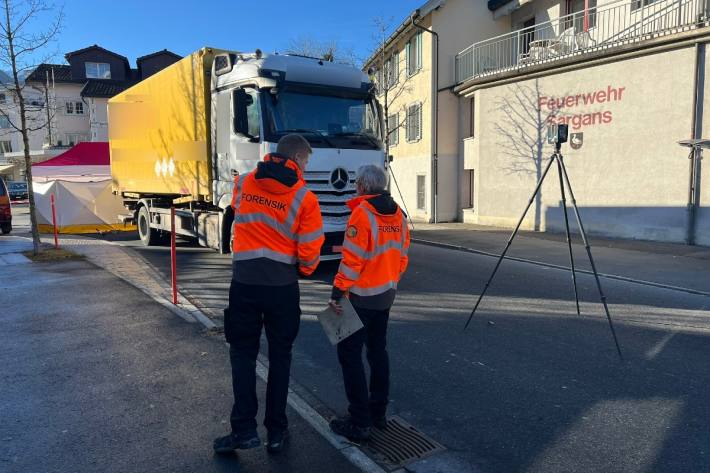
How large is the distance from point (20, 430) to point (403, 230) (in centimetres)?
301

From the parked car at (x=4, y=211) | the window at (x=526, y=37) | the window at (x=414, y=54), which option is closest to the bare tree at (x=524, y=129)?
the window at (x=526, y=37)

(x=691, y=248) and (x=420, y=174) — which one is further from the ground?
(x=420, y=174)

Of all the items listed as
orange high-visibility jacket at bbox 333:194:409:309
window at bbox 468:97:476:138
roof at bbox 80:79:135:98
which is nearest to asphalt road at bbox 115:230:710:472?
orange high-visibility jacket at bbox 333:194:409:309

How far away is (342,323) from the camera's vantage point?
349cm

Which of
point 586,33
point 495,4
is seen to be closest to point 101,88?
point 495,4

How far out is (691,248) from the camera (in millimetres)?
12664

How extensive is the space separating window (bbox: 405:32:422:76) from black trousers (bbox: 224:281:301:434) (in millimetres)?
20081

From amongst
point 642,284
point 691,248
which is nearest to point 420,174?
point 691,248

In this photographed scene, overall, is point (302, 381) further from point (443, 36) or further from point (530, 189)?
point (443, 36)

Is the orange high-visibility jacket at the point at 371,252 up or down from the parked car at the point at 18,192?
down

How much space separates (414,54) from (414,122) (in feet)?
9.55

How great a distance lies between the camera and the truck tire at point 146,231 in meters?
13.7

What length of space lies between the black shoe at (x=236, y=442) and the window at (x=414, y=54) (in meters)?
20.5

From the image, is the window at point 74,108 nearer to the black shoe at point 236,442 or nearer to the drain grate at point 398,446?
the black shoe at point 236,442
